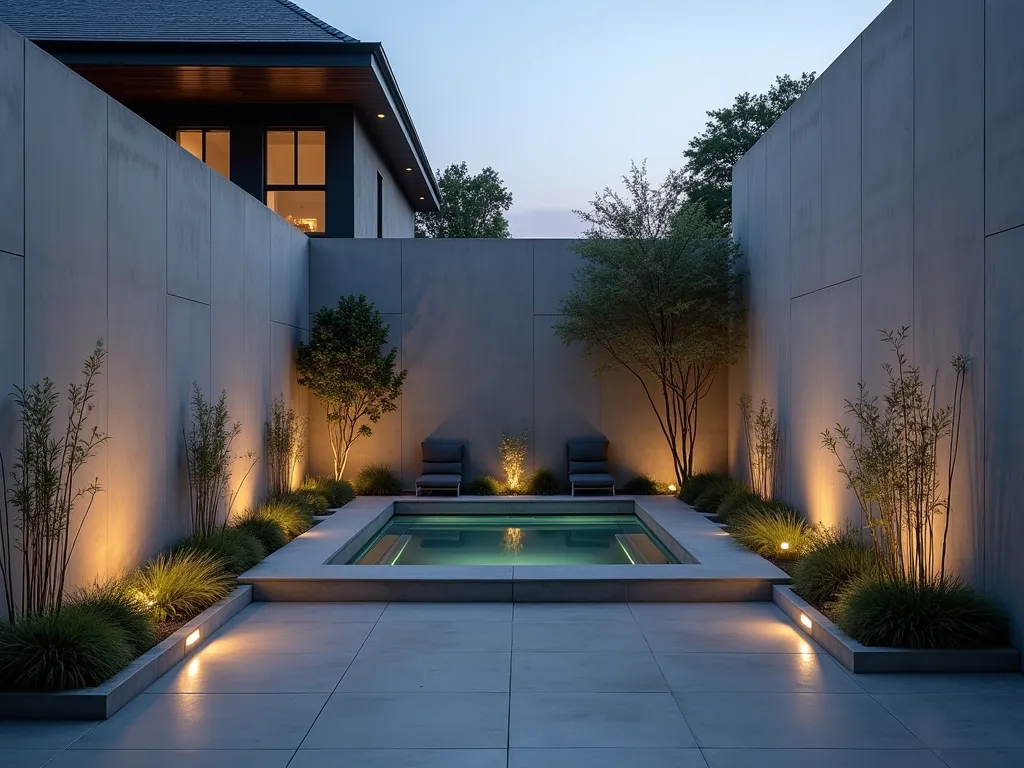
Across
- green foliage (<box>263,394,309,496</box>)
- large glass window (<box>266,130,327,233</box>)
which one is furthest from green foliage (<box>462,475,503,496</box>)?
large glass window (<box>266,130,327,233</box>)

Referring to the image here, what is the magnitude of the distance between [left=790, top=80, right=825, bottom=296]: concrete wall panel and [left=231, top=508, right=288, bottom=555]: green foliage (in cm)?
545

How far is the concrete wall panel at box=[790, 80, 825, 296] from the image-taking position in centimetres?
869

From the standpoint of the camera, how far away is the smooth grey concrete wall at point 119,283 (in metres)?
5.25

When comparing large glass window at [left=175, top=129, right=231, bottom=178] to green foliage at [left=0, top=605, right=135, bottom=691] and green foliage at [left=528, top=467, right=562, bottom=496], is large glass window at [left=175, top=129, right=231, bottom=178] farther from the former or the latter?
green foliage at [left=0, top=605, right=135, bottom=691]

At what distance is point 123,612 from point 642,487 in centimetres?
852

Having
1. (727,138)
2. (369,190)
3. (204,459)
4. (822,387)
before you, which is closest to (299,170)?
(369,190)

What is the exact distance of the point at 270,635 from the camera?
6.08m

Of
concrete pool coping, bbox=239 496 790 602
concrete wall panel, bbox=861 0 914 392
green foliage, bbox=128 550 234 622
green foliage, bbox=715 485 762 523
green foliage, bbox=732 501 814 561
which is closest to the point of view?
green foliage, bbox=128 550 234 622

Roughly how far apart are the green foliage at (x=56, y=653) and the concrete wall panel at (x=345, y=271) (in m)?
8.47

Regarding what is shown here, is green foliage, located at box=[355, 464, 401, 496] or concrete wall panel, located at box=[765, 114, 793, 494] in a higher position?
concrete wall panel, located at box=[765, 114, 793, 494]

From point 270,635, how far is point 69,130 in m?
3.42

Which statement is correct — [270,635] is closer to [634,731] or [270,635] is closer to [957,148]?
[634,731]

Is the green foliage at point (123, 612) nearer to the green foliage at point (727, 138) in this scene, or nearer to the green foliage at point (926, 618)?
the green foliage at point (926, 618)

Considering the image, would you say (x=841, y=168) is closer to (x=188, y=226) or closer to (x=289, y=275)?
(x=188, y=226)
